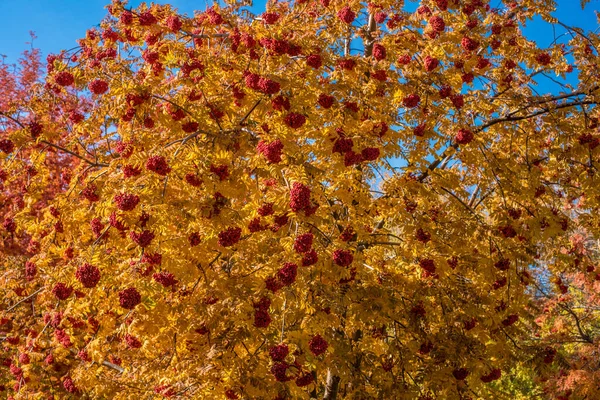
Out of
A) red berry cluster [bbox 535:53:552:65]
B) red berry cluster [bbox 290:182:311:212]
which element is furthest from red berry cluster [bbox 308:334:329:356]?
red berry cluster [bbox 535:53:552:65]

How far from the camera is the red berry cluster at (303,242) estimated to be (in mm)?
4098

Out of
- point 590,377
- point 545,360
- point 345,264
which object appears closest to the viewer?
point 345,264

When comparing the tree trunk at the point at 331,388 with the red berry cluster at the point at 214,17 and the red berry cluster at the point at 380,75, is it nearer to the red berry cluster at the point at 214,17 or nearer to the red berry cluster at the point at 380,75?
the red berry cluster at the point at 380,75

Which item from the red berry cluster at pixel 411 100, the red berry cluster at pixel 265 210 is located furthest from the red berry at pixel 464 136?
the red berry cluster at pixel 265 210

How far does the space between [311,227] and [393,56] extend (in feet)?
9.24

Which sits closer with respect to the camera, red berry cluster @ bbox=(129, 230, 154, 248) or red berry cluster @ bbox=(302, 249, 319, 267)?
red berry cluster @ bbox=(129, 230, 154, 248)

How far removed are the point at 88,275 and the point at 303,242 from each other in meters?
1.89

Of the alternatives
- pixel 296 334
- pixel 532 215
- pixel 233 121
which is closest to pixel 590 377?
pixel 532 215

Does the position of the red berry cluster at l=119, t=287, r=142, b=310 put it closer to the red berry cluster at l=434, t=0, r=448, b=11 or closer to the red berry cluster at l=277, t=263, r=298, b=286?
the red berry cluster at l=277, t=263, r=298, b=286

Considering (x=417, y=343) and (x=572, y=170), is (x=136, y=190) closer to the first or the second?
(x=417, y=343)

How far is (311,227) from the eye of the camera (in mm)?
4758

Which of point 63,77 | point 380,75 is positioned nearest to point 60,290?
point 63,77

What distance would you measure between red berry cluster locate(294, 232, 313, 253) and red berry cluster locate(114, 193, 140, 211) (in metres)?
1.38

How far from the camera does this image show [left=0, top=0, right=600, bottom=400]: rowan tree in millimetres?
4352
